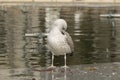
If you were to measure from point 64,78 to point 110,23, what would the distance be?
735 inches

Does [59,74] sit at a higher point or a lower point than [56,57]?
higher

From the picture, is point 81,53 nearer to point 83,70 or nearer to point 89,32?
point 83,70

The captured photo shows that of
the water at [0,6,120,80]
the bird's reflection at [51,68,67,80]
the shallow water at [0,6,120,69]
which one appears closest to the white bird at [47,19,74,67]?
the bird's reflection at [51,68,67,80]

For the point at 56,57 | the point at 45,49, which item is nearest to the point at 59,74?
the point at 56,57

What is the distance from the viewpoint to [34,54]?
16781mm

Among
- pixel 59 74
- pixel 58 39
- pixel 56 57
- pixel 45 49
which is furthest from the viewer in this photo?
pixel 45 49

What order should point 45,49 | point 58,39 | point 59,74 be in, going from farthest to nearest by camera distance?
point 45,49
point 58,39
point 59,74

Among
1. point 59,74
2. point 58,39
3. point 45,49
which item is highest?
point 58,39

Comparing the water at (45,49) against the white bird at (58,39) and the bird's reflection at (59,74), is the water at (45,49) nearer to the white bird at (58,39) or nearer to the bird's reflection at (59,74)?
the bird's reflection at (59,74)

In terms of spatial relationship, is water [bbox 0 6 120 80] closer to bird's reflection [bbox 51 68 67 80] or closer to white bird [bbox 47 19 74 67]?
bird's reflection [bbox 51 68 67 80]

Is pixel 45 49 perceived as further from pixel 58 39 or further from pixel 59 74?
pixel 59 74

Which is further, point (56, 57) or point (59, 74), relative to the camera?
point (56, 57)

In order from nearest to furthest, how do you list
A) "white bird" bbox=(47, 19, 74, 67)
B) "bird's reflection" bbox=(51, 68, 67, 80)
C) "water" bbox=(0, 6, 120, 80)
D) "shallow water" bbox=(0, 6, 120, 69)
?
"bird's reflection" bbox=(51, 68, 67, 80) → "white bird" bbox=(47, 19, 74, 67) → "water" bbox=(0, 6, 120, 80) → "shallow water" bbox=(0, 6, 120, 69)

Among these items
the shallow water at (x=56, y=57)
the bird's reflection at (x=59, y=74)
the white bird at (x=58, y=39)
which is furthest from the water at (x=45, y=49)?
the white bird at (x=58, y=39)
